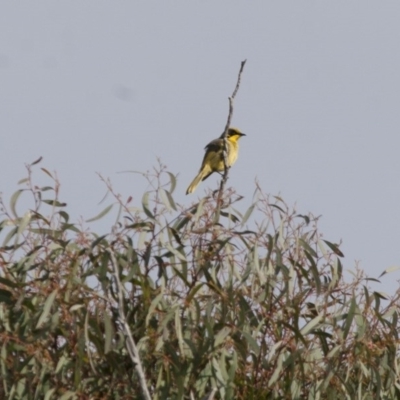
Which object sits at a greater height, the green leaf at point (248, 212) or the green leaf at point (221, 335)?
the green leaf at point (248, 212)

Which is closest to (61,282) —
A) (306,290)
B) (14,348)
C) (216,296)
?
(14,348)

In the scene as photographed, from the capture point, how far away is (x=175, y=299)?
546cm

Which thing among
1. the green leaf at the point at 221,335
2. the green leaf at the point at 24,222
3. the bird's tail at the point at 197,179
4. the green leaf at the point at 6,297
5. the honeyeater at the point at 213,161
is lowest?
the green leaf at the point at 221,335

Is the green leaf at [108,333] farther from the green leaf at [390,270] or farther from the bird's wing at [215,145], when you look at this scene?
the bird's wing at [215,145]

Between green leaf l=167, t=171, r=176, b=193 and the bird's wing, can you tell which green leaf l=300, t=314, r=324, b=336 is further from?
the bird's wing

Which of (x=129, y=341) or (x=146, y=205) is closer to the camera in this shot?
(x=129, y=341)

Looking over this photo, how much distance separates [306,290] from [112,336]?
1.02m

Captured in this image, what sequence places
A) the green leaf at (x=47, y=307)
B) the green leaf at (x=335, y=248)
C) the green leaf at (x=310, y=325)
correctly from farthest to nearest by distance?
1. the green leaf at (x=335, y=248)
2. the green leaf at (x=310, y=325)
3. the green leaf at (x=47, y=307)


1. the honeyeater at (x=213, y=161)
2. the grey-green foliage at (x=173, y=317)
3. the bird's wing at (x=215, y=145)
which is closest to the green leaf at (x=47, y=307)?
the grey-green foliage at (x=173, y=317)

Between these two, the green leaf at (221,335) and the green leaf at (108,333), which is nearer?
the green leaf at (108,333)

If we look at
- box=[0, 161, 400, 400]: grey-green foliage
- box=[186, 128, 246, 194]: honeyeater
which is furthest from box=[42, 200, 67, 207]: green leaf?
box=[186, 128, 246, 194]: honeyeater

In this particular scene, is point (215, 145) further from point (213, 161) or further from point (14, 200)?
point (14, 200)

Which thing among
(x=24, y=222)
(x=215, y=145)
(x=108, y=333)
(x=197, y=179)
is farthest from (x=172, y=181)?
(x=215, y=145)

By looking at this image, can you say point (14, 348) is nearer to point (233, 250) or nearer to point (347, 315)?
point (233, 250)
